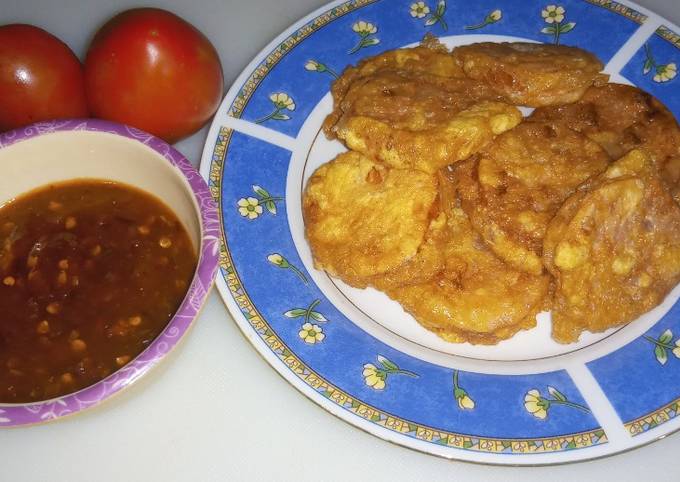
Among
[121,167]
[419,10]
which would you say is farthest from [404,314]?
[419,10]

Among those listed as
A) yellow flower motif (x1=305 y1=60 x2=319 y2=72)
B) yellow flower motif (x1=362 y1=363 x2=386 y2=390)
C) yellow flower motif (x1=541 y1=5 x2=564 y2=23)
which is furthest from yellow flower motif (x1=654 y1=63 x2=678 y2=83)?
yellow flower motif (x1=362 y1=363 x2=386 y2=390)

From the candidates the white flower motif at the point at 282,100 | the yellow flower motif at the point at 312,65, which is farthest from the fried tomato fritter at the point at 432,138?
the yellow flower motif at the point at 312,65

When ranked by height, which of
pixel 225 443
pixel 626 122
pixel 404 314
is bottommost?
pixel 225 443

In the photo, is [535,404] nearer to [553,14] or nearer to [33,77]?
[553,14]

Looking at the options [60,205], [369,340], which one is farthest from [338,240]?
[60,205]

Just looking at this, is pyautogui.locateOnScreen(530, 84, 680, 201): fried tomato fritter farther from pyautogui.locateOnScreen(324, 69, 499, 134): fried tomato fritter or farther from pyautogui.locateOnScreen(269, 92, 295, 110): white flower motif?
pyautogui.locateOnScreen(269, 92, 295, 110): white flower motif
